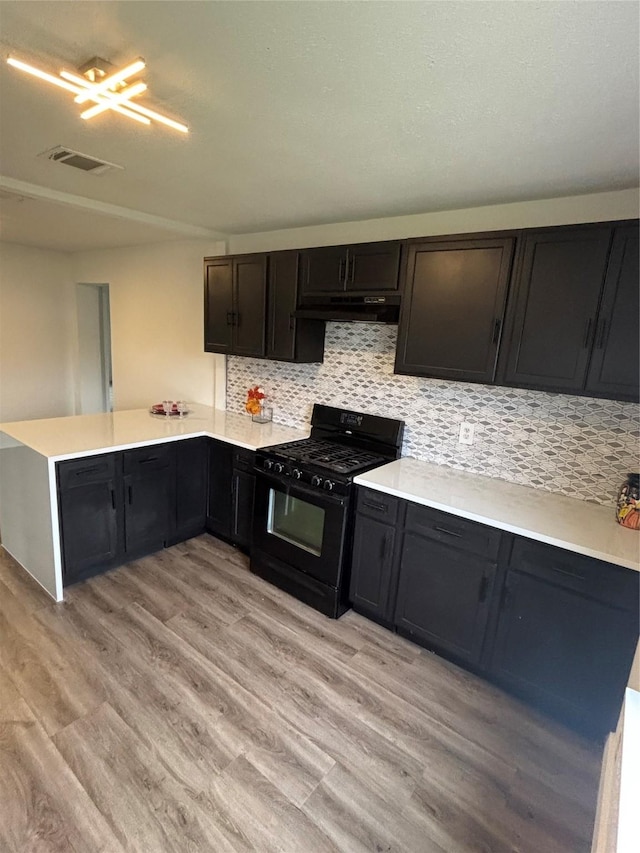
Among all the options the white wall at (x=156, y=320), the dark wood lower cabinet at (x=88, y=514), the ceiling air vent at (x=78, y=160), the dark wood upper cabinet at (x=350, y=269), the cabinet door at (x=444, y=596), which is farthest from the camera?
the white wall at (x=156, y=320)

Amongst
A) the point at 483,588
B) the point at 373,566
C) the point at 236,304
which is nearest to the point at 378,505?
the point at 373,566

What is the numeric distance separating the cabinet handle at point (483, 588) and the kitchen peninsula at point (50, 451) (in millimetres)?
1629

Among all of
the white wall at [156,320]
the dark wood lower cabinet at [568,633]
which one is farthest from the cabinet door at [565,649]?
the white wall at [156,320]

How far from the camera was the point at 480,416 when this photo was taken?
2.60m

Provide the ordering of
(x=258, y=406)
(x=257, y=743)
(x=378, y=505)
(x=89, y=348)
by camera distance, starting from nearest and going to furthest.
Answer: (x=257, y=743), (x=378, y=505), (x=258, y=406), (x=89, y=348)

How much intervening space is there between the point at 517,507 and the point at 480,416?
24.4 inches

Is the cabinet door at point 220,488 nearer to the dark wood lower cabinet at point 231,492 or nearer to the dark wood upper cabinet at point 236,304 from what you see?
the dark wood lower cabinet at point 231,492

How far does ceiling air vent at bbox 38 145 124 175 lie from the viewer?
80.7 inches

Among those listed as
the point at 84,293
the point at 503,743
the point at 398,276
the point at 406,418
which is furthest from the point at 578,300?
the point at 84,293

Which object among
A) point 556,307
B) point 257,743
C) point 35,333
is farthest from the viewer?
point 35,333

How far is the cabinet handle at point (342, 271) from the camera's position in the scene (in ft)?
8.88

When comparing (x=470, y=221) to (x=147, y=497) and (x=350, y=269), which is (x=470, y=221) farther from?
(x=147, y=497)

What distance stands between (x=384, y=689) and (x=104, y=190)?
325cm

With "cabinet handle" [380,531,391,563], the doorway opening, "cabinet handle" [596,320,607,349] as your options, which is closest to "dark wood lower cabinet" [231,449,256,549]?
"cabinet handle" [380,531,391,563]
